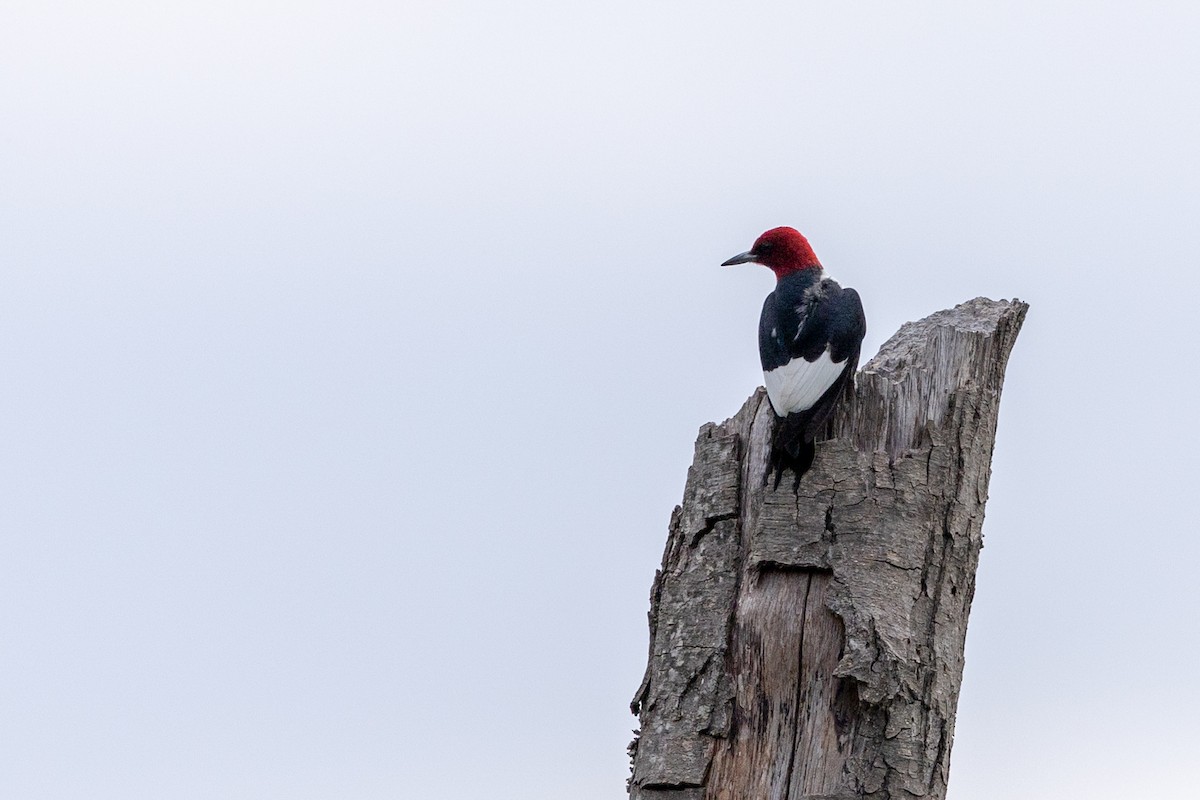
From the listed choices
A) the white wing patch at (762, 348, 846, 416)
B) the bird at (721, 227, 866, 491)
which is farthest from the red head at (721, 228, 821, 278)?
the white wing patch at (762, 348, 846, 416)

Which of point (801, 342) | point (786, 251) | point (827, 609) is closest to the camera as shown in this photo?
point (827, 609)

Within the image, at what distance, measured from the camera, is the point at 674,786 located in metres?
3.75

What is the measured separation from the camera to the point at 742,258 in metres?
6.34

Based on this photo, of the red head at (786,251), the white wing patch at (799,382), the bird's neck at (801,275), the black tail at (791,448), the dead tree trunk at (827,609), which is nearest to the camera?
the dead tree trunk at (827,609)

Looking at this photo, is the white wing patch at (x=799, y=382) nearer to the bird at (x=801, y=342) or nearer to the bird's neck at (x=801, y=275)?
the bird at (x=801, y=342)

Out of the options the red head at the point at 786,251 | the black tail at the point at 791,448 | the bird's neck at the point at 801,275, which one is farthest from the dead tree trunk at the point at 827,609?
the red head at the point at 786,251

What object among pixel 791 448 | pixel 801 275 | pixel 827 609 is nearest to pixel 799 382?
pixel 791 448

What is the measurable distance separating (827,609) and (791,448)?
0.52 meters

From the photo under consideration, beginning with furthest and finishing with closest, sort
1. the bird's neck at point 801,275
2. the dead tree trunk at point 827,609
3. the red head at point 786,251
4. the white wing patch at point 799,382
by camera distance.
Result: the red head at point 786,251
the bird's neck at point 801,275
the white wing patch at point 799,382
the dead tree trunk at point 827,609

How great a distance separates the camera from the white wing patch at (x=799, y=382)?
164 inches

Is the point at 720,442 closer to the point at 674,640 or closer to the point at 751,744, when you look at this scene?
the point at 674,640

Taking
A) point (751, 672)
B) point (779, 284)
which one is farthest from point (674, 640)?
point (779, 284)

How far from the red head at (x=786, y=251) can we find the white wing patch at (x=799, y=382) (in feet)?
4.90

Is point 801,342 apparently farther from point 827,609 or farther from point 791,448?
point 827,609
